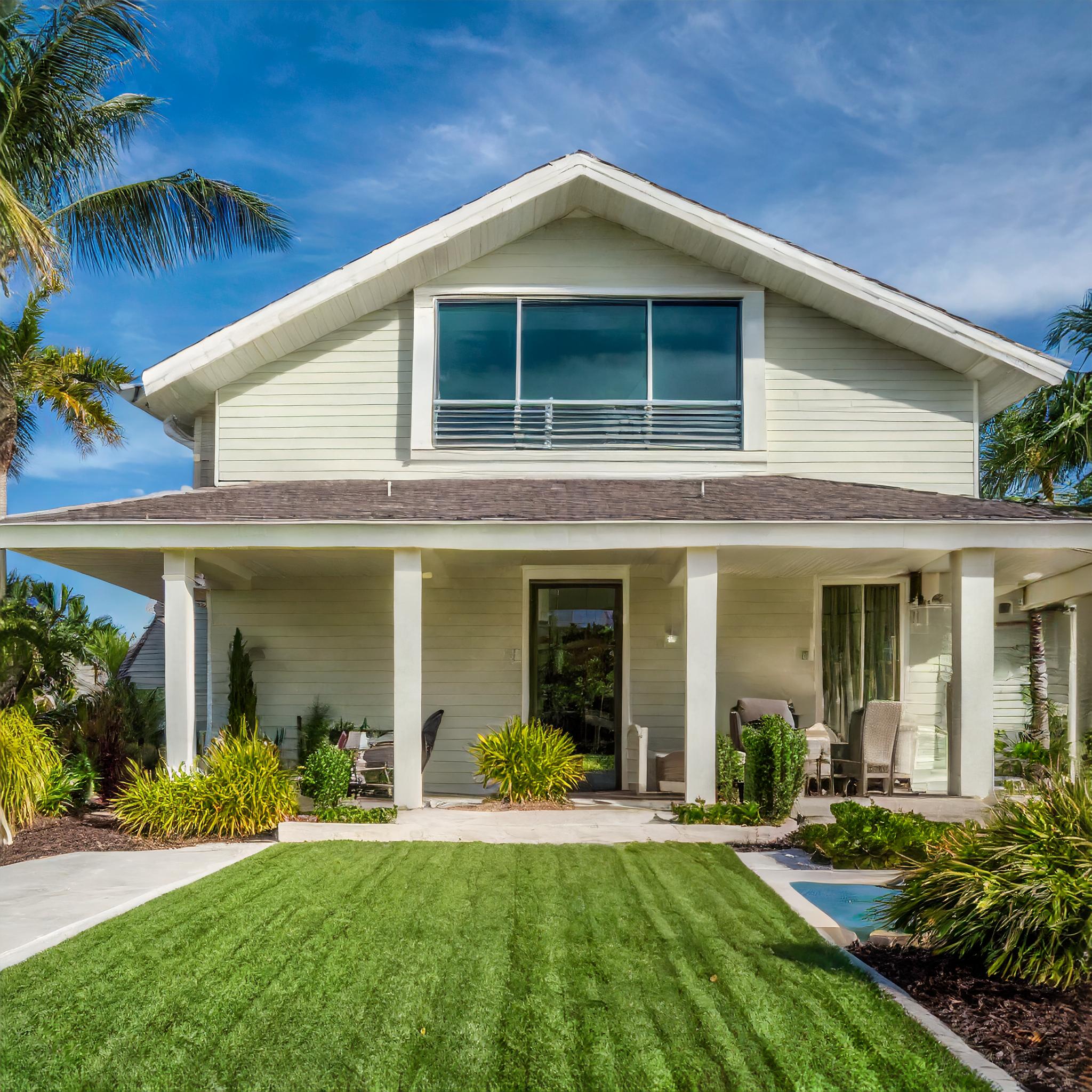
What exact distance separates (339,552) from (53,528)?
2.81 metres

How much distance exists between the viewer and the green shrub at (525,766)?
9719 mm

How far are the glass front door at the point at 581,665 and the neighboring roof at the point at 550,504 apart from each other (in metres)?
1.73

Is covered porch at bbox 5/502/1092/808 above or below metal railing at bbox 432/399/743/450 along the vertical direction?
below

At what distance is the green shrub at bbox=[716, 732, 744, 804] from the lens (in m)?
9.65

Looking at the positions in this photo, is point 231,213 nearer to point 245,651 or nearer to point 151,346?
point 245,651

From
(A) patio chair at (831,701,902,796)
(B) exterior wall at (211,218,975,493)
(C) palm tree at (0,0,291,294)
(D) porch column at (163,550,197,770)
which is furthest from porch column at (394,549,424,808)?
(C) palm tree at (0,0,291,294)

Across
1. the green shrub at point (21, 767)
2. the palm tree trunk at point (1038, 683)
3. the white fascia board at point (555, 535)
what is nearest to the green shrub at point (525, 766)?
the white fascia board at point (555, 535)

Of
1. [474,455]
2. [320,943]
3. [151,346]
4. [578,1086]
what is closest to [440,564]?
[474,455]

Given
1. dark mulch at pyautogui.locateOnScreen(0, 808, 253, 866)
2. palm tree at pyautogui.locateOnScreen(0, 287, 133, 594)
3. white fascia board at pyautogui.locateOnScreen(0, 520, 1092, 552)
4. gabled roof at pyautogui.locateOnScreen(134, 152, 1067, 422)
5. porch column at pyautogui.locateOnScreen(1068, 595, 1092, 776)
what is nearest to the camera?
dark mulch at pyautogui.locateOnScreen(0, 808, 253, 866)

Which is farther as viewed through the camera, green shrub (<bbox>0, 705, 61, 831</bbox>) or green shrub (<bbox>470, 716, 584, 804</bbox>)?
green shrub (<bbox>470, 716, 584, 804</bbox>)

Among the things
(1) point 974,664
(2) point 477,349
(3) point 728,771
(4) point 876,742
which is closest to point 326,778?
(3) point 728,771

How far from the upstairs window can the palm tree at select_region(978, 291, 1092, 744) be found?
4591mm

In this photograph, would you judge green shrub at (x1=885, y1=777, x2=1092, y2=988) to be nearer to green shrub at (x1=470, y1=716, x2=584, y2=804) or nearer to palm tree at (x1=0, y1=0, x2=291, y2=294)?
green shrub at (x1=470, y1=716, x2=584, y2=804)

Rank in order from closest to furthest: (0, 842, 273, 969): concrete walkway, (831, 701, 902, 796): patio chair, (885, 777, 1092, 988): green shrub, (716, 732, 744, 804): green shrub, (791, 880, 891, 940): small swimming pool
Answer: (885, 777, 1092, 988): green shrub → (0, 842, 273, 969): concrete walkway → (791, 880, 891, 940): small swimming pool → (716, 732, 744, 804): green shrub → (831, 701, 902, 796): patio chair
